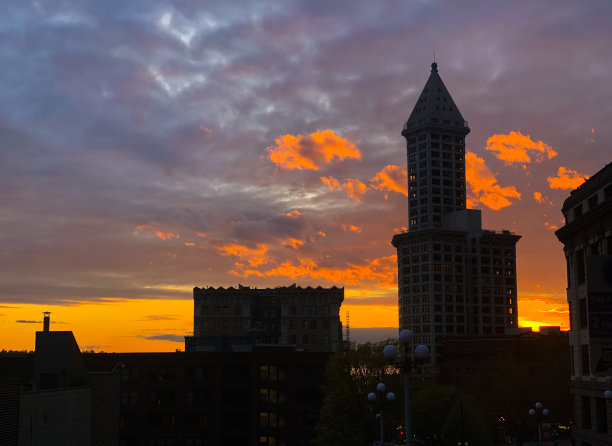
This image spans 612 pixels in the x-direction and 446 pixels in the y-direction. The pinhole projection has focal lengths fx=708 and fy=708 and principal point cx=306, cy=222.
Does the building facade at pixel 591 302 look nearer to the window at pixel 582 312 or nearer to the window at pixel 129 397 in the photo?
the window at pixel 582 312

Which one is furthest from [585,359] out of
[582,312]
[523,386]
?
[523,386]

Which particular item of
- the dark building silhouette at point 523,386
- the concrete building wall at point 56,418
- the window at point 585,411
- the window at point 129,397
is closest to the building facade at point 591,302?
the window at point 585,411

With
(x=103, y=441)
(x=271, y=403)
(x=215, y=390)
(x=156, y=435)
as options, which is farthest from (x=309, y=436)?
(x=103, y=441)

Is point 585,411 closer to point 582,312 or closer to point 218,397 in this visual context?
point 582,312

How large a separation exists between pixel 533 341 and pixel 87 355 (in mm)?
110903

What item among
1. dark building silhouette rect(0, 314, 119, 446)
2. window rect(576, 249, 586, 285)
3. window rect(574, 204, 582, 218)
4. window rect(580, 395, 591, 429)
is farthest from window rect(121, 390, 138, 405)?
window rect(574, 204, 582, 218)

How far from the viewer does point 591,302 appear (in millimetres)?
43500

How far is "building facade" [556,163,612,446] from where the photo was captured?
43594 mm

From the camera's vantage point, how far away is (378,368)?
8431 centimetres

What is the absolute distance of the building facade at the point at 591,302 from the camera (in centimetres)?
4359

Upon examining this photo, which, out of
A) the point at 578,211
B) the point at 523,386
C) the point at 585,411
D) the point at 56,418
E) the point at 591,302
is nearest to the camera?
the point at 591,302

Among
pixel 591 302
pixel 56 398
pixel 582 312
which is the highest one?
pixel 591 302

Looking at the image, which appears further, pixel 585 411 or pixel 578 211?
pixel 578 211

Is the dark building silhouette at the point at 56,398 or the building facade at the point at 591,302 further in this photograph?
the building facade at the point at 591,302
